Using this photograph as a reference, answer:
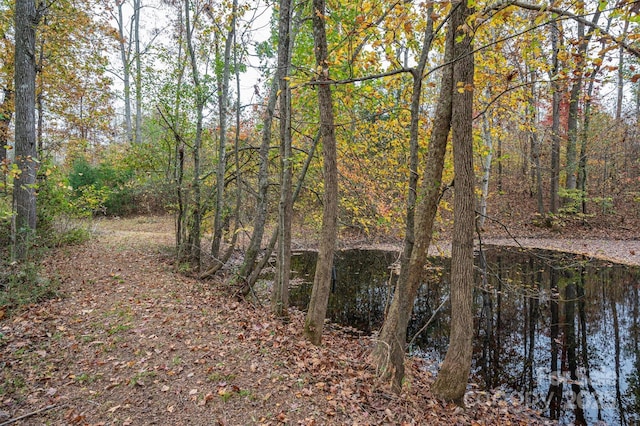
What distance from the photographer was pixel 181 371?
4.63 m

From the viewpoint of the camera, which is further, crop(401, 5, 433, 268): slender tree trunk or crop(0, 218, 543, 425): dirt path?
crop(401, 5, 433, 268): slender tree trunk

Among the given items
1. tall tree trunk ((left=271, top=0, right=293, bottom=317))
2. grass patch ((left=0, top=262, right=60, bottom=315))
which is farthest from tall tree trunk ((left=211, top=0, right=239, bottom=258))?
grass patch ((left=0, top=262, right=60, bottom=315))

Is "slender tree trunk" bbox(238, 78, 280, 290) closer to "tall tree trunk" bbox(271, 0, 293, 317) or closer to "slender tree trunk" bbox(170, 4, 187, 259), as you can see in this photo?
"tall tree trunk" bbox(271, 0, 293, 317)

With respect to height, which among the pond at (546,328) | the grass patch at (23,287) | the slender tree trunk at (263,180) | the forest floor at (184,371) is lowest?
the pond at (546,328)

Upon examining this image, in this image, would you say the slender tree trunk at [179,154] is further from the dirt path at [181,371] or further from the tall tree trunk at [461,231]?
the tall tree trunk at [461,231]

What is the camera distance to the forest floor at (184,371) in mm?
3945

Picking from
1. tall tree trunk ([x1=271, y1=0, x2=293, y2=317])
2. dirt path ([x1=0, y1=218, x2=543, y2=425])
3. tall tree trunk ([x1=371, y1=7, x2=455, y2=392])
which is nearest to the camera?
dirt path ([x1=0, y1=218, x2=543, y2=425])

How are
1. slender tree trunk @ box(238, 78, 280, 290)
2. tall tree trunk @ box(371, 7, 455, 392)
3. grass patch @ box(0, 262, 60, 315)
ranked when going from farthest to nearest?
1. slender tree trunk @ box(238, 78, 280, 290)
2. grass patch @ box(0, 262, 60, 315)
3. tall tree trunk @ box(371, 7, 455, 392)

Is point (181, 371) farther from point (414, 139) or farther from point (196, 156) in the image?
point (196, 156)

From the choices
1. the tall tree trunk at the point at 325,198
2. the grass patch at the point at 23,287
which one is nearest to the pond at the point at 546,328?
the tall tree trunk at the point at 325,198

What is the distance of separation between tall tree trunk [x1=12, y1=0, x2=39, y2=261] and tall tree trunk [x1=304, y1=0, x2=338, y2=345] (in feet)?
18.9

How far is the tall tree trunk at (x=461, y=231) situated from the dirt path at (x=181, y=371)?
47 centimetres

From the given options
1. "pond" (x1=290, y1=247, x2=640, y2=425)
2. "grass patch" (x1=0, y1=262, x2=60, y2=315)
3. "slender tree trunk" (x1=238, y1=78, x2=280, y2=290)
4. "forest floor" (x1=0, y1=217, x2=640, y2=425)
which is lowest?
"pond" (x1=290, y1=247, x2=640, y2=425)

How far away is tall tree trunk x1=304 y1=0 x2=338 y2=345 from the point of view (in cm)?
594
